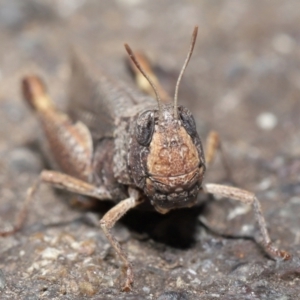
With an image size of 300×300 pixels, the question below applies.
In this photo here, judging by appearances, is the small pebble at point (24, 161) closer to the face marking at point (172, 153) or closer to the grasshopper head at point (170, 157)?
the grasshopper head at point (170, 157)

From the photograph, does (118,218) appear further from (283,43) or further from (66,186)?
(283,43)

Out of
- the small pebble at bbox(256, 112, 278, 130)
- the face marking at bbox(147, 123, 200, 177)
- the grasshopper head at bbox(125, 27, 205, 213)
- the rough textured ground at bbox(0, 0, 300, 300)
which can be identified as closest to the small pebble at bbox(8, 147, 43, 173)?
the rough textured ground at bbox(0, 0, 300, 300)

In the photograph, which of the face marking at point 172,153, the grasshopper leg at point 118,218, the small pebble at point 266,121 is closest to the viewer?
the face marking at point 172,153

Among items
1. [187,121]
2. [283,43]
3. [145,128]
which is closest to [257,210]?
[187,121]

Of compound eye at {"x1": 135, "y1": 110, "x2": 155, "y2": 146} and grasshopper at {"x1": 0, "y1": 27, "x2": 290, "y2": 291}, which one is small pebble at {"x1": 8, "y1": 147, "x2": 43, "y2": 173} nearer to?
grasshopper at {"x1": 0, "y1": 27, "x2": 290, "y2": 291}

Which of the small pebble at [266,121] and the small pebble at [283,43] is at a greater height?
the small pebble at [283,43]

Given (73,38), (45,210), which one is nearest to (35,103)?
(45,210)

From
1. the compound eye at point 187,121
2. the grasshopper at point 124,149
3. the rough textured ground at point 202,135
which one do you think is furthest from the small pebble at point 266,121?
the compound eye at point 187,121

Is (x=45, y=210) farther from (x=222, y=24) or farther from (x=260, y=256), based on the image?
(x=222, y=24)
